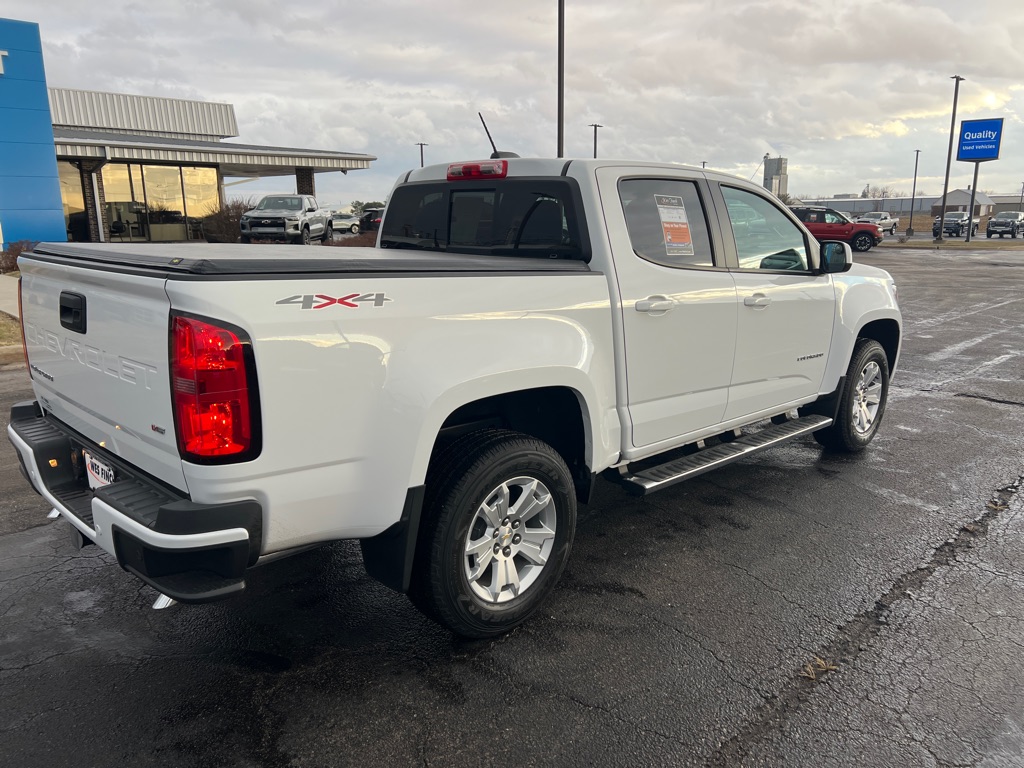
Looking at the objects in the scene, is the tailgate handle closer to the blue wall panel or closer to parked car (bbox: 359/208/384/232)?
the blue wall panel

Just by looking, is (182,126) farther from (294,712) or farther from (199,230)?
(294,712)

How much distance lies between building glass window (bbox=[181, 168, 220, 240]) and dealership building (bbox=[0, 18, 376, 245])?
0.04 metres

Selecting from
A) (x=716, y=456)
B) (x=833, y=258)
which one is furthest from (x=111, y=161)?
(x=716, y=456)

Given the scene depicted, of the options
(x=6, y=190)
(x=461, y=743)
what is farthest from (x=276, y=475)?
(x=6, y=190)

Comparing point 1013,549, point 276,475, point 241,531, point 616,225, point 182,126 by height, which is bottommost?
point 1013,549

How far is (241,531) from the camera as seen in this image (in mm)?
2336

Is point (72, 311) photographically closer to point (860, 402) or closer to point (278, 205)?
point (860, 402)

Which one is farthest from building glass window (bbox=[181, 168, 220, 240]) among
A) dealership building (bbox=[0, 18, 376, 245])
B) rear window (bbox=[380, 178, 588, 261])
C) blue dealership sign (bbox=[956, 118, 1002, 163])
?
blue dealership sign (bbox=[956, 118, 1002, 163])

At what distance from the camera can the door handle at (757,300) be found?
4148mm

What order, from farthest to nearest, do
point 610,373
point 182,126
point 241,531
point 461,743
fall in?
point 182,126, point 610,373, point 461,743, point 241,531

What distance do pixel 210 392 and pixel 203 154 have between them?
26.3m

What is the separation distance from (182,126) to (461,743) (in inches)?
1546

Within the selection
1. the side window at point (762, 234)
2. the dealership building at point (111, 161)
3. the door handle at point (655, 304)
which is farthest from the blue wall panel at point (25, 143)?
the door handle at point (655, 304)

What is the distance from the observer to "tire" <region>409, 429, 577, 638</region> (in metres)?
2.84
